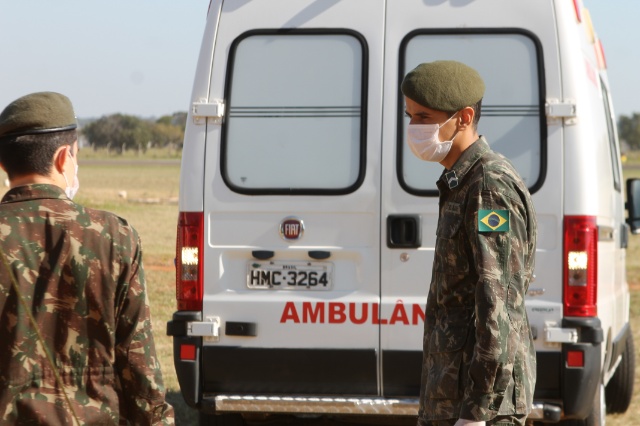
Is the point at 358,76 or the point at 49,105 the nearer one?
the point at 49,105

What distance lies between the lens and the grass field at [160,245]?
29.3ft

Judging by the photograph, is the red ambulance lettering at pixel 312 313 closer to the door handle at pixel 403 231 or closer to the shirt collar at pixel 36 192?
the door handle at pixel 403 231

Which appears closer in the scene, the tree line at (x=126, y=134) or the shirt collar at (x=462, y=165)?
the shirt collar at (x=462, y=165)

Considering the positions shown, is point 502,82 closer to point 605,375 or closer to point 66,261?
point 605,375

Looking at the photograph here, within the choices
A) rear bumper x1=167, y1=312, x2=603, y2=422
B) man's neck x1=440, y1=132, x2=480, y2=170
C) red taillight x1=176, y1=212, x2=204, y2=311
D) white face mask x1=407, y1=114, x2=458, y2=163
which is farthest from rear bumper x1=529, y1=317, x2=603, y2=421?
man's neck x1=440, y1=132, x2=480, y2=170

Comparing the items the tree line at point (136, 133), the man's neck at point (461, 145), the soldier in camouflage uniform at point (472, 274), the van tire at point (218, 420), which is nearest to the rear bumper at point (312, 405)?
the van tire at point (218, 420)

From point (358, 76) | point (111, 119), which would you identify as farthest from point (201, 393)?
point (111, 119)

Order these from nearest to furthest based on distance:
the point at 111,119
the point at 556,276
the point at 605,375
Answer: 1. the point at 556,276
2. the point at 605,375
3. the point at 111,119

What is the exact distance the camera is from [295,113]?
235 inches

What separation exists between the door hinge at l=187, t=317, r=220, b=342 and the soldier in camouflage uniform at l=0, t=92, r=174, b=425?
115 inches

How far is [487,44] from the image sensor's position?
233 inches

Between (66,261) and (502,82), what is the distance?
338 centimetres

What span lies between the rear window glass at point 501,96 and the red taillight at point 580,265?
0.94ft

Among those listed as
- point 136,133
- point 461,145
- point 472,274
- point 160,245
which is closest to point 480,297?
point 472,274
